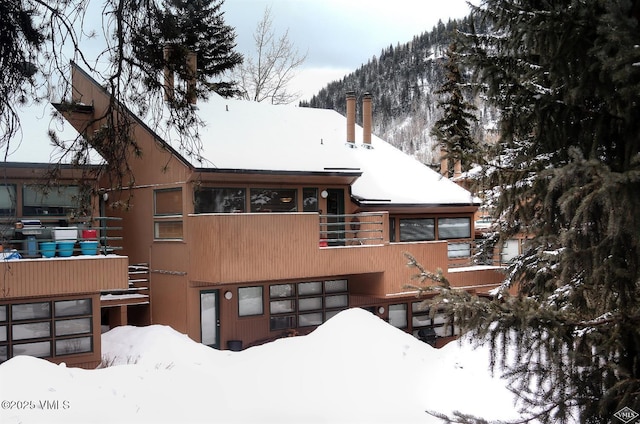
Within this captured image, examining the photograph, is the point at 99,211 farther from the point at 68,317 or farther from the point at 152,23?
the point at 152,23

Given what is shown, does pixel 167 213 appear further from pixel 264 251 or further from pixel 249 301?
pixel 249 301

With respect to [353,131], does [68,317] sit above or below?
below

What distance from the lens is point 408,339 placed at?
14.2 m

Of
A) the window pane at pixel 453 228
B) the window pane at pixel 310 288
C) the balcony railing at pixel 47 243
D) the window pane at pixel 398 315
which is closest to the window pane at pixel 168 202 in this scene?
the balcony railing at pixel 47 243

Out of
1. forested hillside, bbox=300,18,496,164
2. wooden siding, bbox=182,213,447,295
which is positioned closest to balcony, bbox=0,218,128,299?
wooden siding, bbox=182,213,447,295

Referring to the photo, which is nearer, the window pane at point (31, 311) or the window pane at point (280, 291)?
the window pane at point (31, 311)

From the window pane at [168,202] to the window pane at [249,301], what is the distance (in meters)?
2.81

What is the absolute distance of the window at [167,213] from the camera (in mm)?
16781

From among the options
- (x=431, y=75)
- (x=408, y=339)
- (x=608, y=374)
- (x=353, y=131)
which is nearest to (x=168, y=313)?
(x=408, y=339)

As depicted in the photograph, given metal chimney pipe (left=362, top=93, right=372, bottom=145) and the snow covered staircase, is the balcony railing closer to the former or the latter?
the snow covered staircase

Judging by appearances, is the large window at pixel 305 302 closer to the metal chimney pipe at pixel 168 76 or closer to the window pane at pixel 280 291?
the window pane at pixel 280 291

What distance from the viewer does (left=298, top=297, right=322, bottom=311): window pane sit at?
1838cm

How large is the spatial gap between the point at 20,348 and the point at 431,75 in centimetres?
13049

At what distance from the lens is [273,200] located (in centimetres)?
1788
